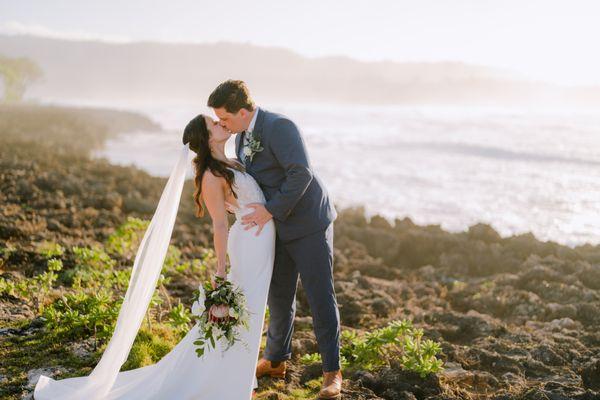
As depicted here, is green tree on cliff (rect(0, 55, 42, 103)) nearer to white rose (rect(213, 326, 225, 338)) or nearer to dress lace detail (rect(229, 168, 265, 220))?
dress lace detail (rect(229, 168, 265, 220))

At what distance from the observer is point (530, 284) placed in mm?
8367

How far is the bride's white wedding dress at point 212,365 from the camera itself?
4109 mm

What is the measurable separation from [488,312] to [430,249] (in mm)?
3106

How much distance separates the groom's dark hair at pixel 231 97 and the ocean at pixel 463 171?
732 cm

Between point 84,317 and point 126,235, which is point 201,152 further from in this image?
point 126,235

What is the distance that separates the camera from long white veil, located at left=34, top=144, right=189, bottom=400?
4.09 metres

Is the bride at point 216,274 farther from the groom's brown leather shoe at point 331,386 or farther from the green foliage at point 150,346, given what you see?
the groom's brown leather shoe at point 331,386

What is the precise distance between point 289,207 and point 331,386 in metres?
1.43

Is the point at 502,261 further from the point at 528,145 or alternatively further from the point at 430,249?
the point at 528,145

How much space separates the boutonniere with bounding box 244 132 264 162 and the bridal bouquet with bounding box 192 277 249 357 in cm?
95

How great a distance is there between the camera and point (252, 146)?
427 cm

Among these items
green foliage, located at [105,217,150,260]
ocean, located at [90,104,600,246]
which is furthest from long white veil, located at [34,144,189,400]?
ocean, located at [90,104,600,246]

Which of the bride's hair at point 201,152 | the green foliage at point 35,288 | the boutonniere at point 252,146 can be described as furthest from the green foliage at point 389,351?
the green foliage at point 35,288

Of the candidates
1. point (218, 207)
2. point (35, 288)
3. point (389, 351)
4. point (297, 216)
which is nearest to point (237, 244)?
point (218, 207)
